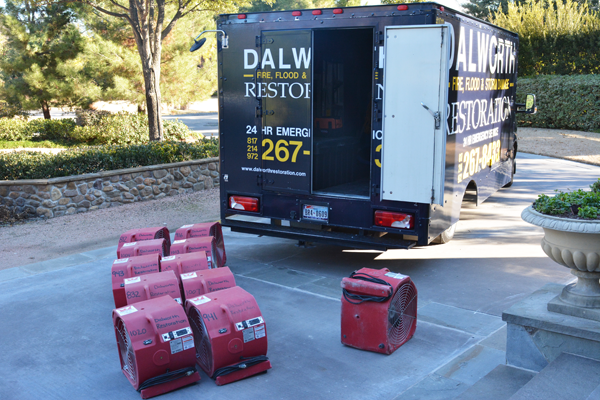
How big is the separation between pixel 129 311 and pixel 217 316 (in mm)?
645

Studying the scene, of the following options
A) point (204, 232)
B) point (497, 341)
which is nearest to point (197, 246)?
point (204, 232)

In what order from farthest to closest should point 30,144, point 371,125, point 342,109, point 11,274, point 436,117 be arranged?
point 30,144
point 342,109
point 11,274
point 371,125
point 436,117

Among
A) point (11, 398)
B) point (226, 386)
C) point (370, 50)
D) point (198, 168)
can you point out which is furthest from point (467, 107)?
point (198, 168)

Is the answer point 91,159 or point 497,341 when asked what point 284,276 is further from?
point 91,159

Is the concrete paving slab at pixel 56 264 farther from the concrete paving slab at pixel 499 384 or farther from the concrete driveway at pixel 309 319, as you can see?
the concrete paving slab at pixel 499 384

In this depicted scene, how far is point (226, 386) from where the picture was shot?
4.05 meters

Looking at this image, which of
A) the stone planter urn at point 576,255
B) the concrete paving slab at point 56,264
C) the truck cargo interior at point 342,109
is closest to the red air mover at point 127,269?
the concrete paving slab at point 56,264

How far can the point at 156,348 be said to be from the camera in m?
3.88

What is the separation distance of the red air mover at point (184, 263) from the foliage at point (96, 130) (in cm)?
1177

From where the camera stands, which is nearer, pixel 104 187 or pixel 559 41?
pixel 104 187

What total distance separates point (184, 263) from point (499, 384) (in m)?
3.07

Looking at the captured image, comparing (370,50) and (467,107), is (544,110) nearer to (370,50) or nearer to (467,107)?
(370,50)

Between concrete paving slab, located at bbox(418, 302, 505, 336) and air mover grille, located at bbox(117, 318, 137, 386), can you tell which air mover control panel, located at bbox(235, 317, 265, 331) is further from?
concrete paving slab, located at bbox(418, 302, 505, 336)

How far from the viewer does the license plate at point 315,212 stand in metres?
6.41
